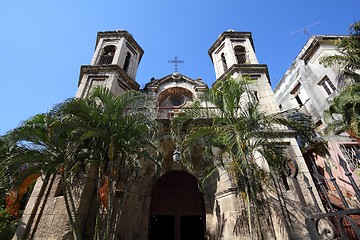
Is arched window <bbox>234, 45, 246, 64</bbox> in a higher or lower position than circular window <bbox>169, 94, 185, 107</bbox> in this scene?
higher

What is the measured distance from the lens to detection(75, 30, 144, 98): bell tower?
450 inches

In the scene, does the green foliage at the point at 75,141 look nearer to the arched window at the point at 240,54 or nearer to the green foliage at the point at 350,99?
the green foliage at the point at 350,99

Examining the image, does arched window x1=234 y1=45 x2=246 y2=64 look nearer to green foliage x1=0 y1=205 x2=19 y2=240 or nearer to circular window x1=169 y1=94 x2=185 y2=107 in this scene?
circular window x1=169 y1=94 x2=185 y2=107

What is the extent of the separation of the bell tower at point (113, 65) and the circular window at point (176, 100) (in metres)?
2.28

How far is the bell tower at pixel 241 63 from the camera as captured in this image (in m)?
10.9

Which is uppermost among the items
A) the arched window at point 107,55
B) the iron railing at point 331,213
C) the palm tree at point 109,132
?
the arched window at point 107,55

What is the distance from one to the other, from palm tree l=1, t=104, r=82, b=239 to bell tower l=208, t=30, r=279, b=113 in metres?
8.30

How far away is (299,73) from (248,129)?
1517cm

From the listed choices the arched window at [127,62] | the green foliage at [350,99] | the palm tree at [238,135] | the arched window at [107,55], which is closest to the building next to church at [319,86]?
the green foliage at [350,99]

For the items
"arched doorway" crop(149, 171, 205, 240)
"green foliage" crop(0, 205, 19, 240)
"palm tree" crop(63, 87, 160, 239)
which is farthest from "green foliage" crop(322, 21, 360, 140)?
"green foliage" crop(0, 205, 19, 240)

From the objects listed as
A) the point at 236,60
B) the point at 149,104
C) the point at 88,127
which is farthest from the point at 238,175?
the point at 236,60

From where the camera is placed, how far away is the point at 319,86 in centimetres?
1571

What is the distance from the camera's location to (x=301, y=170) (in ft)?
24.8

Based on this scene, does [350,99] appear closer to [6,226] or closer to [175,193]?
[175,193]
